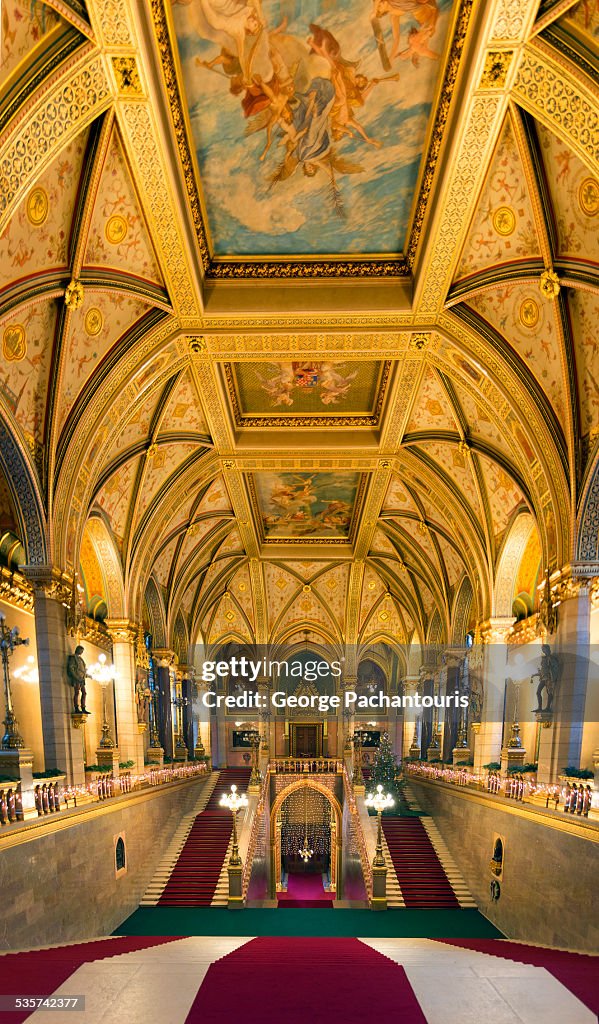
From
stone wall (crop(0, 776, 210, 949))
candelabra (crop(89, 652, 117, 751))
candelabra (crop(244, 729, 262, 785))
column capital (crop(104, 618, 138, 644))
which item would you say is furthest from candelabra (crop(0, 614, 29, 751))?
candelabra (crop(244, 729, 262, 785))

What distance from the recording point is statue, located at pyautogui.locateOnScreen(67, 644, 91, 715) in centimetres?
1388

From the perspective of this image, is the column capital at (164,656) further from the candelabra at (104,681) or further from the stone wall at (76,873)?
the stone wall at (76,873)

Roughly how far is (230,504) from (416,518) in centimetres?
602

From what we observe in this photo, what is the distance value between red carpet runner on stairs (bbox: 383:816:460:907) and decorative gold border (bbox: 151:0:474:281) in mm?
14391

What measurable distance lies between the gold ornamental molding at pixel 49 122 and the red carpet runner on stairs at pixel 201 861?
15.7 metres

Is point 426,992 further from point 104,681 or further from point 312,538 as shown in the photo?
point 312,538

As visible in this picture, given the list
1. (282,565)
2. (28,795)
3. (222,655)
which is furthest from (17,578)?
(222,655)

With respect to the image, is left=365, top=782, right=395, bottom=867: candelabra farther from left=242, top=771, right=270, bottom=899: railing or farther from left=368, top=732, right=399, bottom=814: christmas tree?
left=368, top=732, right=399, bottom=814: christmas tree

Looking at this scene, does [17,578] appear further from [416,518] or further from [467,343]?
[416,518]

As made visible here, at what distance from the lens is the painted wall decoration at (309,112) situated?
8.29 meters

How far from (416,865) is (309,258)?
51.9 feet

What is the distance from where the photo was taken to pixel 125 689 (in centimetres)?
1988

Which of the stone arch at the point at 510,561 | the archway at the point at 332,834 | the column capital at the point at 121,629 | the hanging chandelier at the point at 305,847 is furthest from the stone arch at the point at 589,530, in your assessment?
the hanging chandelier at the point at 305,847

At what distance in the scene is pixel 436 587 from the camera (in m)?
25.8
